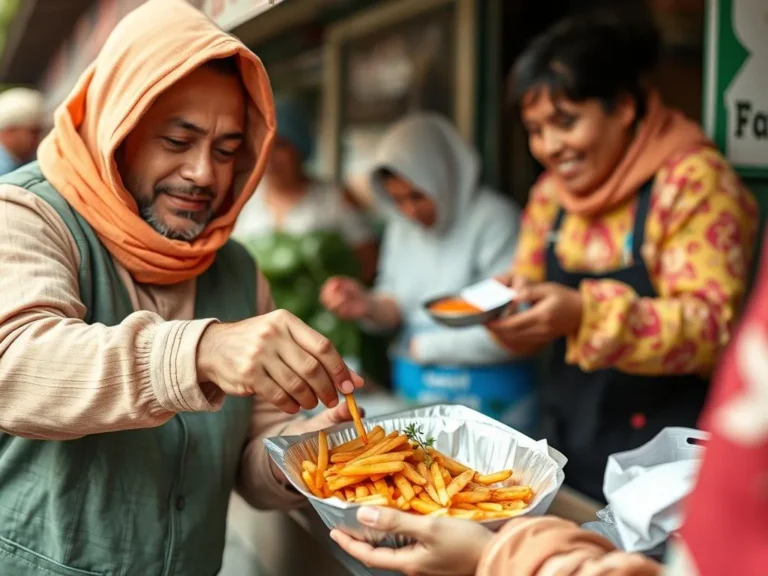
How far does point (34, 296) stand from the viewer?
4.33ft

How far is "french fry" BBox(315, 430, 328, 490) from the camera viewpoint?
1.30 meters

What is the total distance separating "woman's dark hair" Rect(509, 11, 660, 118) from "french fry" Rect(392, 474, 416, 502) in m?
1.44

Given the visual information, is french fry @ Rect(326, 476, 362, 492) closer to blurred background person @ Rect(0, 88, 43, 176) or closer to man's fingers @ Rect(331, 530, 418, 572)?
man's fingers @ Rect(331, 530, 418, 572)

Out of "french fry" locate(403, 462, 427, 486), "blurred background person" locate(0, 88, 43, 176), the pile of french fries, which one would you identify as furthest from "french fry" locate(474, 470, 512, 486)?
"blurred background person" locate(0, 88, 43, 176)

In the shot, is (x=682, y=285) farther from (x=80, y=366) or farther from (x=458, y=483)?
(x=80, y=366)

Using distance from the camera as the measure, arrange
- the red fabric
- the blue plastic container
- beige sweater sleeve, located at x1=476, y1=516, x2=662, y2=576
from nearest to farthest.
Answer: the red fabric, beige sweater sleeve, located at x1=476, y1=516, x2=662, y2=576, the blue plastic container

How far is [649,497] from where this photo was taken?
117cm

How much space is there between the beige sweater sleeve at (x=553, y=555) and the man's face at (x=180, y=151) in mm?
938

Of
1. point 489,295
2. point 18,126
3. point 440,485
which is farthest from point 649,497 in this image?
point 18,126

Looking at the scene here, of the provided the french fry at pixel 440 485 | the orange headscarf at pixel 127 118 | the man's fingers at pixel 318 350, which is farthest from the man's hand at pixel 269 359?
the orange headscarf at pixel 127 118

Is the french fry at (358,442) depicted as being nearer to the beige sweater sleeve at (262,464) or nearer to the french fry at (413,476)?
the french fry at (413,476)

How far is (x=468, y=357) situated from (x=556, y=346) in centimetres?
48

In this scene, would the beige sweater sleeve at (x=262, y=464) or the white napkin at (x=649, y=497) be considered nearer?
the white napkin at (x=649, y=497)

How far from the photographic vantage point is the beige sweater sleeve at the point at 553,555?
100 cm
